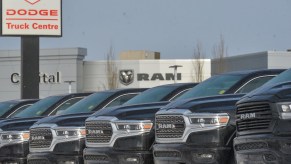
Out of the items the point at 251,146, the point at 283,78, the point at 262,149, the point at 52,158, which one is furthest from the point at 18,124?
the point at 262,149

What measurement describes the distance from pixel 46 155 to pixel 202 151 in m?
4.98

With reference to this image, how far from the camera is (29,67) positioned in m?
31.5

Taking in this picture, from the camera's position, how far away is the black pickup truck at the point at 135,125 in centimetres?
1394

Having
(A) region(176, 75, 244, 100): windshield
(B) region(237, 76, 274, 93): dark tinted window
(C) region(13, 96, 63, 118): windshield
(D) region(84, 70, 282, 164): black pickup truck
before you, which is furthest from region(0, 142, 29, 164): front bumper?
(B) region(237, 76, 274, 93): dark tinted window

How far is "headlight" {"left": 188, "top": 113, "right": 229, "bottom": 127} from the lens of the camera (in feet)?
41.7

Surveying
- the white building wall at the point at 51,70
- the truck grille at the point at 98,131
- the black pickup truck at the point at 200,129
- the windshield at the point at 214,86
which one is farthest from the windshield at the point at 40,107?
the white building wall at the point at 51,70

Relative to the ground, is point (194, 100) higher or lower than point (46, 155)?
higher

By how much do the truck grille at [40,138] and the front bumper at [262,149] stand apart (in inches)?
237

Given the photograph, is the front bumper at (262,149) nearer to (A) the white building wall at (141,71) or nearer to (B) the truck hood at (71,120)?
(B) the truck hood at (71,120)

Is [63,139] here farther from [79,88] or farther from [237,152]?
[79,88]

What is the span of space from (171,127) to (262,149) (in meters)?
2.66

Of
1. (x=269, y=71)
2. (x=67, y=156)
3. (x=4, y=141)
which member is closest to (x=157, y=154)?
(x=269, y=71)

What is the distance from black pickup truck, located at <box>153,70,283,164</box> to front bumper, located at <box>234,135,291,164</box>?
94 centimetres

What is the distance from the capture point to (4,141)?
19.1m
